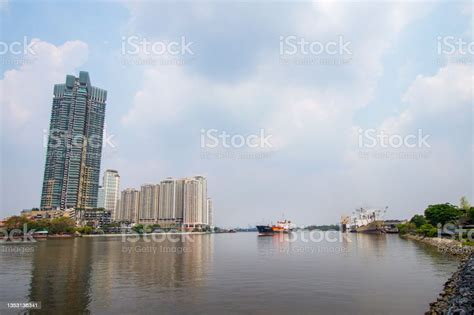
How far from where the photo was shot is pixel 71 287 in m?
28.5

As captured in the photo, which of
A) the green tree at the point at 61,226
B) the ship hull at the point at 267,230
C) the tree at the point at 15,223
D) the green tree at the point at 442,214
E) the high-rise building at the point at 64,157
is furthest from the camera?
the high-rise building at the point at 64,157

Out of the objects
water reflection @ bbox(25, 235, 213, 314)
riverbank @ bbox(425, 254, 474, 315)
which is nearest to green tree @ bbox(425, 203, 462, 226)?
riverbank @ bbox(425, 254, 474, 315)

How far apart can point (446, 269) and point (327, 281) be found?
17.5 metres

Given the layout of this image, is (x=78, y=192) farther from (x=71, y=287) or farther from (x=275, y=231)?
(x=71, y=287)

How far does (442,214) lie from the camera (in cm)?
10175

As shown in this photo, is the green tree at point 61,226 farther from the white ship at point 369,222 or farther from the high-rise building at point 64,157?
the white ship at point 369,222

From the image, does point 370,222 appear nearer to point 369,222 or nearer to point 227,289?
point 369,222

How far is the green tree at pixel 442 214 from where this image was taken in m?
98.6

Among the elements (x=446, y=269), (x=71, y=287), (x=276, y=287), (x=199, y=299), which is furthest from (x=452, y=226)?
(x=71, y=287)

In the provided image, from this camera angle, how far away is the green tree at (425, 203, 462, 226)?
9856cm

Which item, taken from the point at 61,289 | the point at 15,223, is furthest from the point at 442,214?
the point at 15,223

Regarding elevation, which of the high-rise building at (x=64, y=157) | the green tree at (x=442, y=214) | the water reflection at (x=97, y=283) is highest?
the high-rise building at (x=64, y=157)

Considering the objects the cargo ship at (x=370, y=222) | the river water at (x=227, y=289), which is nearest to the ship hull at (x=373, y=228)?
the cargo ship at (x=370, y=222)

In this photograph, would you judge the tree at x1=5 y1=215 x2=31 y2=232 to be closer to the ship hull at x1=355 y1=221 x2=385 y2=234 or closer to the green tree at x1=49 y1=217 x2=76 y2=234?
the green tree at x1=49 y1=217 x2=76 y2=234
